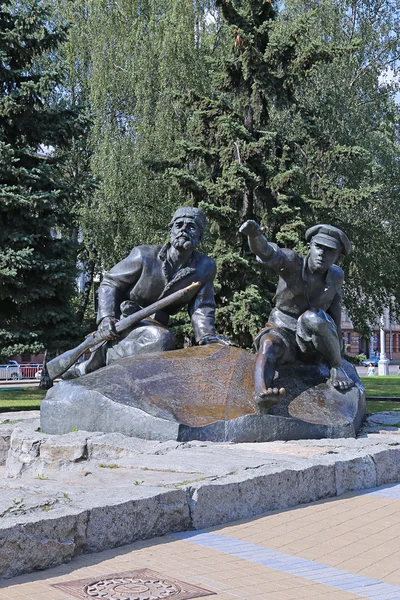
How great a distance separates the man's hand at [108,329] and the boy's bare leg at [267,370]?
4.43 feet

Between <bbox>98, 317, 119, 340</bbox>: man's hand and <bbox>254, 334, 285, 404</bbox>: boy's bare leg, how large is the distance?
1351mm

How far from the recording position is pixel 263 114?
17.7 m

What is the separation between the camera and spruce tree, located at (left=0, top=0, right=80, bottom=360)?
1342cm

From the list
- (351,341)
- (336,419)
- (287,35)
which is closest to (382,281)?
(287,35)

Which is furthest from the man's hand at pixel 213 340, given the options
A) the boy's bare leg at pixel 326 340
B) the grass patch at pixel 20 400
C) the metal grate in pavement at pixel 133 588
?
the grass patch at pixel 20 400

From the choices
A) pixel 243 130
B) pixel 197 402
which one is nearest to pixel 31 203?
pixel 243 130

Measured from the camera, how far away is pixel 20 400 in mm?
15133

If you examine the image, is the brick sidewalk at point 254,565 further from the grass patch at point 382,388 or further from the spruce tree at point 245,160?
the grass patch at point 382,388

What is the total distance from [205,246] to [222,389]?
11713 mm

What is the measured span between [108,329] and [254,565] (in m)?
3.88

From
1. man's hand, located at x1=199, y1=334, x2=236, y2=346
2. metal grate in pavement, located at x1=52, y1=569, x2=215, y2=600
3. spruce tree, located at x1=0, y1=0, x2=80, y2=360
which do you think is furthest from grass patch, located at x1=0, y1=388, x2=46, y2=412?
metal grate in pavement, located at x1=52, y1=569, x2=215, y2=600

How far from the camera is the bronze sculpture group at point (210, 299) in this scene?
665 centimetres

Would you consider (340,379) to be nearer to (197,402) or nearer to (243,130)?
(197,402)

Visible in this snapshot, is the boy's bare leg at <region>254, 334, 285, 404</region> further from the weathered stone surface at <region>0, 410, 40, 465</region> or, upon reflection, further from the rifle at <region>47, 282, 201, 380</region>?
the weathered stone surface at <region>0, 410, 40, 465</region>
